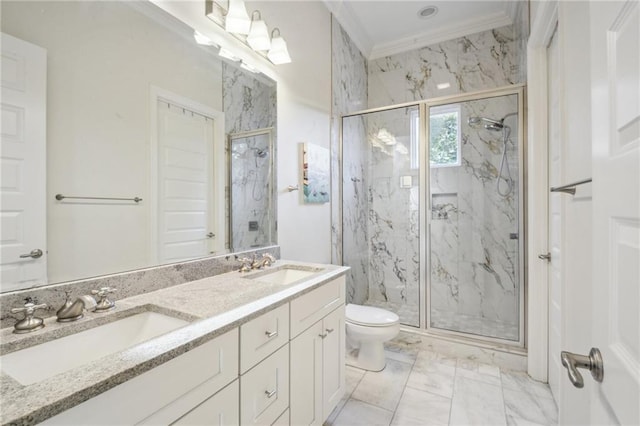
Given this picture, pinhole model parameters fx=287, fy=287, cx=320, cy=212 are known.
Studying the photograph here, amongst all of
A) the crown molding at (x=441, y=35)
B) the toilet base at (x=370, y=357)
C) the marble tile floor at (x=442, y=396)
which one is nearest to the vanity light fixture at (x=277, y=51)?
the crown molding at (x=441, y=35)

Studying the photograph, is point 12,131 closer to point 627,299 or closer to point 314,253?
point 627,299

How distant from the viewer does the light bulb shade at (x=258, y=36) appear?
5.56 feet

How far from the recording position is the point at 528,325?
208 cm

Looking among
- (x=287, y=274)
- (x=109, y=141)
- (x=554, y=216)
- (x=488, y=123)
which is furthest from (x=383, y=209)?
(x=109, y=141)

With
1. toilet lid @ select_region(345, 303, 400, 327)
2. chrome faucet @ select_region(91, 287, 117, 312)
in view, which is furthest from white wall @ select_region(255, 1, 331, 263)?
chrome faucet @ select_region(91, 287, 117, 312)

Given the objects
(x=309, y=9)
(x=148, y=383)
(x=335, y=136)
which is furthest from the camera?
(x=335, y=136)

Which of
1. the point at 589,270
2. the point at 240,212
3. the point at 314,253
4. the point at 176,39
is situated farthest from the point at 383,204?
the point at 176,39

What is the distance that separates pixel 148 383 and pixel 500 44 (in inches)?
148

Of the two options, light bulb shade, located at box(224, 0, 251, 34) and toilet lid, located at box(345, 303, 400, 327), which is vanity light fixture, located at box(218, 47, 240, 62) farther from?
toilet lid, located at box(345, 303, 400, 327)

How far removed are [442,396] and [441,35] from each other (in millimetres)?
3346

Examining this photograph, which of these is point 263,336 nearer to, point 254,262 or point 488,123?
point 254,262

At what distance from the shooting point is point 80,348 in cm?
85

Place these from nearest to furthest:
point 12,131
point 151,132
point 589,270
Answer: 1. point 12,131
2. point 589,270
3. point 151,132

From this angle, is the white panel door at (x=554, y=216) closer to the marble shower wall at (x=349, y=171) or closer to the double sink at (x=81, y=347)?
the marble shower wall at (x=349, y=171)
